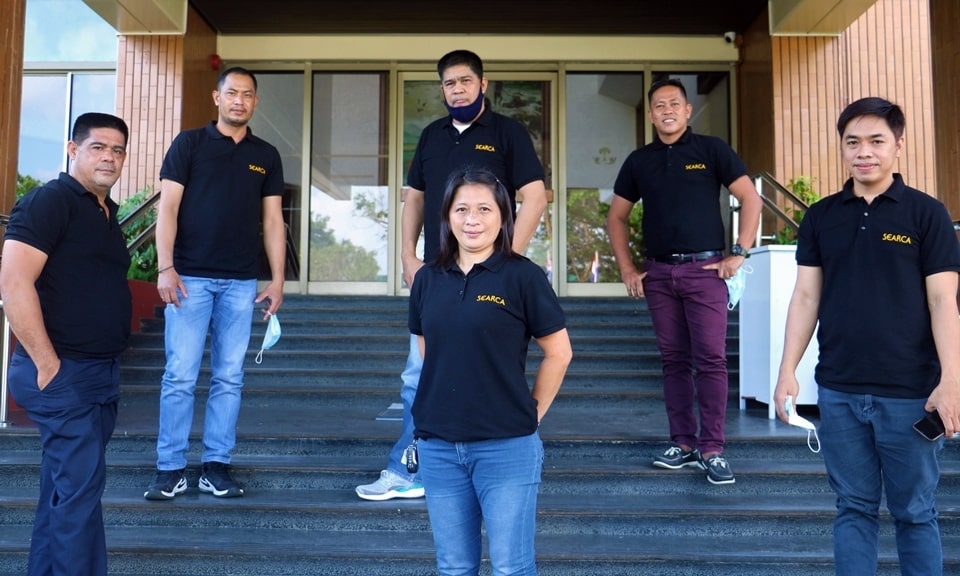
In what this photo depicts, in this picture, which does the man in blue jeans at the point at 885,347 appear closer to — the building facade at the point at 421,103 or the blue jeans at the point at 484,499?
the blue jeans at the point at 484,499

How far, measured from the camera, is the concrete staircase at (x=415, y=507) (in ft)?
10.2

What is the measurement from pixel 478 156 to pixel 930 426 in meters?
1.88

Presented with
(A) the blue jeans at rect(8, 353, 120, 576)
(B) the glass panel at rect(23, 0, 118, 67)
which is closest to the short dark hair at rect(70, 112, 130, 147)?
(A) the blue jeans at rect(8, 353, 120, 576)

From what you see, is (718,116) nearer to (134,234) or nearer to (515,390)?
(134,234)

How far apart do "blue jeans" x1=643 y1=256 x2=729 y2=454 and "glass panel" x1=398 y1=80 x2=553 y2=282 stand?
16.2ft

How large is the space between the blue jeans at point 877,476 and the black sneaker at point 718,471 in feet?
3.98

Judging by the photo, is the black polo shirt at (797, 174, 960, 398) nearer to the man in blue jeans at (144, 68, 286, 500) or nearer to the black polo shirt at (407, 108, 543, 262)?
the black polo shirt at (407, 108, 543, 262)

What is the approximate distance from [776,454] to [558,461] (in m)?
1.16

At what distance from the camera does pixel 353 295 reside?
815cm

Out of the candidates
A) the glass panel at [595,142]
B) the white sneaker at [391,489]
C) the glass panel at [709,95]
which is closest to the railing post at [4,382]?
the white sneaker at [391,489]

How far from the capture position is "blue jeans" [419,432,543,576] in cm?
200

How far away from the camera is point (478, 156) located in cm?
320

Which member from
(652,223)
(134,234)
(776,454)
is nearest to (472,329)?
(652,223)

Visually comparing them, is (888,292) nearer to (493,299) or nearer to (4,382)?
(493,299)
